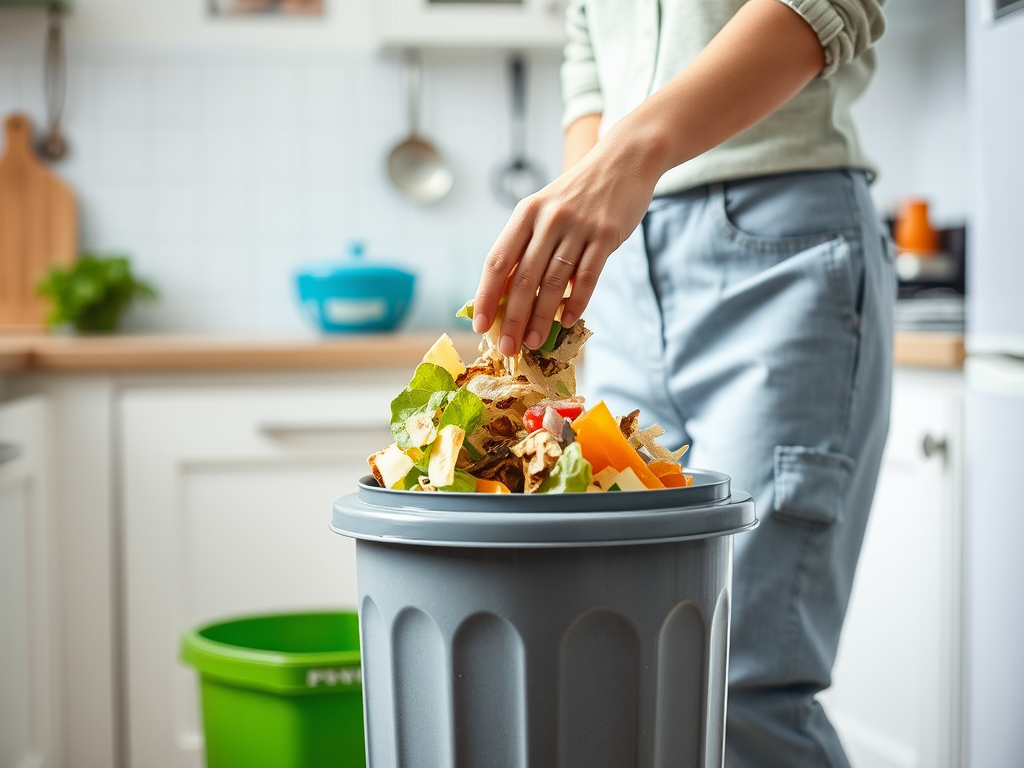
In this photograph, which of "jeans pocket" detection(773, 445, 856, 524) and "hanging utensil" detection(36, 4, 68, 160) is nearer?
"jeans pocket" detection(773, 445, 856, 524)

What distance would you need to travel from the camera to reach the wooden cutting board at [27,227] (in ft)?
7.21

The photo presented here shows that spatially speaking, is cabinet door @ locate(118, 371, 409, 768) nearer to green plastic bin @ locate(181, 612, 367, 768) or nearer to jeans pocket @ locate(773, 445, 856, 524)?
green plastic bin @ locate(181, 612, 367, 768)

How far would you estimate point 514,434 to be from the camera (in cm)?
75

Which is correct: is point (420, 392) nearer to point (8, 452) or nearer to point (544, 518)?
point (544, 518)

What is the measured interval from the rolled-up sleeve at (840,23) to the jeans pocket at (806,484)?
31 cm

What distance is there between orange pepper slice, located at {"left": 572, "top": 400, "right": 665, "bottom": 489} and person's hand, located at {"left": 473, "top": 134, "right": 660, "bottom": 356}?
0.22 ft

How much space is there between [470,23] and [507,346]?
5.18ft

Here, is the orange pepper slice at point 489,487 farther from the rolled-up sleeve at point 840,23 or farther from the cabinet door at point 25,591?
the cabinet door at point 25,591

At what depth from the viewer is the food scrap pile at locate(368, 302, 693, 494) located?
27.4 inches

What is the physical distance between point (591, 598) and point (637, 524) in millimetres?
57

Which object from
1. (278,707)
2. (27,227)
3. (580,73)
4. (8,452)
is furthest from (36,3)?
(278,707)

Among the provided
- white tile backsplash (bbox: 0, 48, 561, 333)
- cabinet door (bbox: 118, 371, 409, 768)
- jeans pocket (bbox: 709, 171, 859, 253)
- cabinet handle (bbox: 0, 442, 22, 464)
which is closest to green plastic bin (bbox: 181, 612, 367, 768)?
cabinet handle (bbox: 0, 442, 22, 464)

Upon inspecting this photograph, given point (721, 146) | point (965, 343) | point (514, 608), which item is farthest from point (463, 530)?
point (965, 343)

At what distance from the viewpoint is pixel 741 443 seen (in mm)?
908
